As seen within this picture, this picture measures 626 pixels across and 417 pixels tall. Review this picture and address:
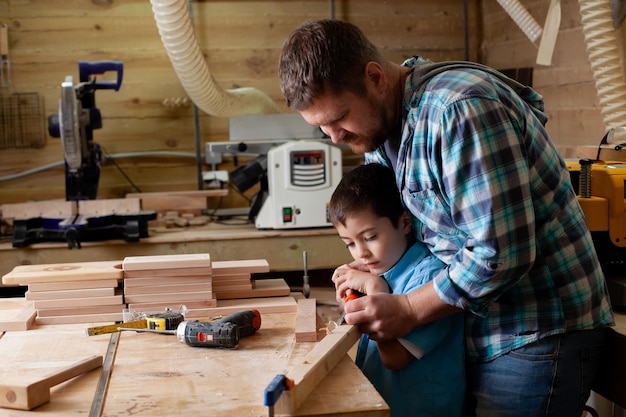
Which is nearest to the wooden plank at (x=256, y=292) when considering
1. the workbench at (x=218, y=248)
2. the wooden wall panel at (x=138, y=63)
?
the workbench at (x=218, y=248)

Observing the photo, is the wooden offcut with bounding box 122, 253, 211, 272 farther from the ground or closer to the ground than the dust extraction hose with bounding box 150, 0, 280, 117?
closer to the ground

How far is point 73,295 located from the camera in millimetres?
1998

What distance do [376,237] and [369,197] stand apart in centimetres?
9

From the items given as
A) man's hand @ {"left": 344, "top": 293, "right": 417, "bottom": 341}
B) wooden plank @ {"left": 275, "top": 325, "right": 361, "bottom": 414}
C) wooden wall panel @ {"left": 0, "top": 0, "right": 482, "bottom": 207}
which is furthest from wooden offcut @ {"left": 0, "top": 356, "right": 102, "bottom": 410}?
wooden wall panel @ {"left": 0, "top": 0, "right": 482, "bottom": 207}

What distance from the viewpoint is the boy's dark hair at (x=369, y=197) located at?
5.71 feet

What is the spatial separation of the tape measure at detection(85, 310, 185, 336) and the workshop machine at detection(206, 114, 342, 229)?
1.72m

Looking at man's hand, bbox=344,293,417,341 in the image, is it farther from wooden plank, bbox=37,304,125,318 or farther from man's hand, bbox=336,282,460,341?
wooden plank, bbox=37,304,125,318

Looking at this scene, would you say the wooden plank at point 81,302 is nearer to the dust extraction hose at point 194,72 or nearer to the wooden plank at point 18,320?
the wooden plank at point 18,320

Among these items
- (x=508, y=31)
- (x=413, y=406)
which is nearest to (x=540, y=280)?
(x=413, y=406)

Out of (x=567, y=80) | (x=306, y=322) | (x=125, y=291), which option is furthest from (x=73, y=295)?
(x=567, y=80)

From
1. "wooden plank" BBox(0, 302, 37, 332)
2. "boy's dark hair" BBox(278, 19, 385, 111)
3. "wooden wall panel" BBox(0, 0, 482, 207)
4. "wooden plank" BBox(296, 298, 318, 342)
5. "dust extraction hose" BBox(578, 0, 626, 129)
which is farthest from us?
"wooden wall panel" BBox(0, 0, 482, 207)

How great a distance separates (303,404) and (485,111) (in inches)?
23.5

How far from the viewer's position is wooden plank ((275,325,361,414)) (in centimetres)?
130

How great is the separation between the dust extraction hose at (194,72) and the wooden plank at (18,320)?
1.63 meters
